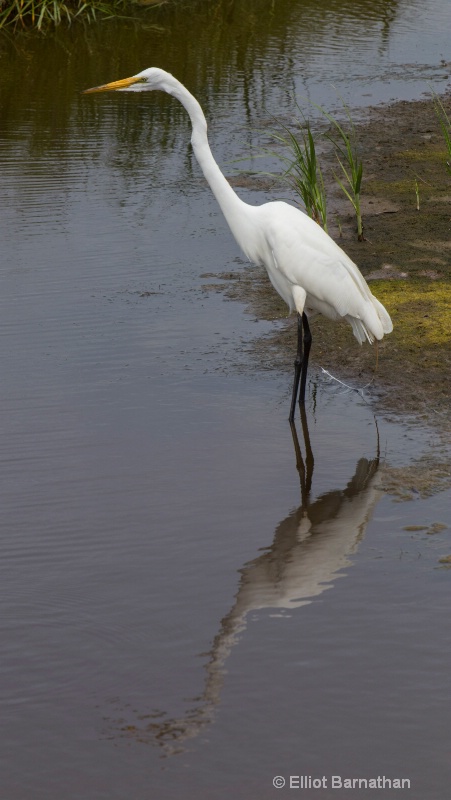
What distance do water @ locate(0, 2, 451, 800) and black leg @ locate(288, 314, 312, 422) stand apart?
0.36 feet

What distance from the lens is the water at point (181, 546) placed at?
3252 mm

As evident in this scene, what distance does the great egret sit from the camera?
5.60 m

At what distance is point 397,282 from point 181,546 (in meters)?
3.33

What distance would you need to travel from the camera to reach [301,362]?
5707 mm

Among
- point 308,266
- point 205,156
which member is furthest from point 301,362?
point 205,156

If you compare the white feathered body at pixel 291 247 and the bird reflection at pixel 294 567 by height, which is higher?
the white feathered body at pixel 291 247

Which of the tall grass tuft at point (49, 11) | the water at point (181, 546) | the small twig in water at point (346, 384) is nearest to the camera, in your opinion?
the water at point (181, 546)

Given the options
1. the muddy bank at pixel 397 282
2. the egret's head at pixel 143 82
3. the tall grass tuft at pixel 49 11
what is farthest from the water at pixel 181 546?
the tall grass tuft at pixel 49 11

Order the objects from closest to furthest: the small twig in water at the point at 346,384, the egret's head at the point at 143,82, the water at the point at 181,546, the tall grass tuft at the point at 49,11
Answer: the water at the point at 181,546
the egret's head at the point at 143,82
the small twig in water at the point at 346,384
the tall grass tuft at the point at 49,11

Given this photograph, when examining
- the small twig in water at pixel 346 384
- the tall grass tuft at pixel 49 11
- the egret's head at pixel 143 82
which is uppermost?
the tall grass tuft at pixel 49 11

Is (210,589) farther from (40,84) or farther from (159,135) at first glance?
(40,84)

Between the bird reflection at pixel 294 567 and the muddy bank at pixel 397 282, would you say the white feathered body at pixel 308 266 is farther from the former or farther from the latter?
the bird reflection at pixel 294 567

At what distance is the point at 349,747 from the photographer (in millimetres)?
3230

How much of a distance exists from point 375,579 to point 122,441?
162 centimetres
